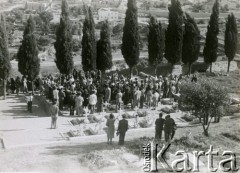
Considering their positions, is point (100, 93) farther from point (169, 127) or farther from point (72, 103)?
point (169, 127)

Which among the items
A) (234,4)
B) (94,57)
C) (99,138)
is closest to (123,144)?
(99,138)

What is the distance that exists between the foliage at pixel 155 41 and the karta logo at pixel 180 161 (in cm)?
1177

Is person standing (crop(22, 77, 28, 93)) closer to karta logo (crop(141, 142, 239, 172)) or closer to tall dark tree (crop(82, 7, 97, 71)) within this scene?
tall dark tree (crop(82, 7, 97, 71))

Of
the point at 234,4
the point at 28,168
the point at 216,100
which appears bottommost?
the point at 28,168

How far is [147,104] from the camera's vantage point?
1460 centimetres

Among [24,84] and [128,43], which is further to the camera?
[128,43]

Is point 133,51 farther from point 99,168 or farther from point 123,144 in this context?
point 99,168

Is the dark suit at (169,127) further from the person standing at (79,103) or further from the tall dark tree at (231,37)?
the tall dark tree at (231,37)

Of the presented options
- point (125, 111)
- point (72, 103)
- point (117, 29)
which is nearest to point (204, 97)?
point (125, 111)

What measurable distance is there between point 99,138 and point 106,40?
8.40 metres

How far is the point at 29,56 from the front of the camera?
16219 millimetres

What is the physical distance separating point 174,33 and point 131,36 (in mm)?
2378

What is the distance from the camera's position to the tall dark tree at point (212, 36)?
2139cm

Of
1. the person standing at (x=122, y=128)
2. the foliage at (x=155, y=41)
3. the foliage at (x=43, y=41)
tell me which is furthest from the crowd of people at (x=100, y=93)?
the foliage at (x=43, y=41)
